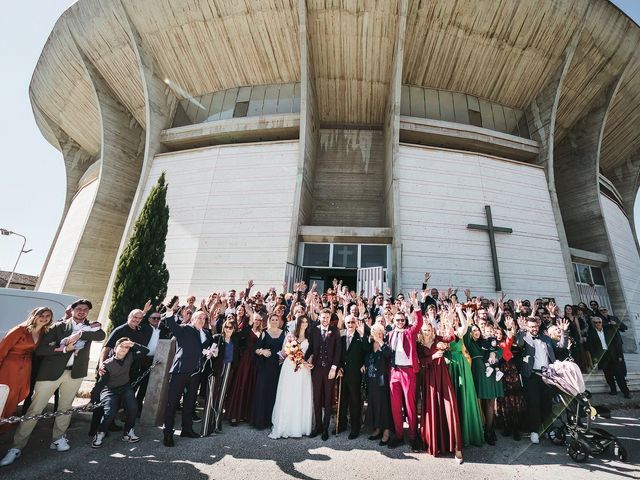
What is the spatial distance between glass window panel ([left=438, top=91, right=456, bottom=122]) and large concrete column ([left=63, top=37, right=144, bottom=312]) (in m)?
16.6

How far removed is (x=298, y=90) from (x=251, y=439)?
578 inches

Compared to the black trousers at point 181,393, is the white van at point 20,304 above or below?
above

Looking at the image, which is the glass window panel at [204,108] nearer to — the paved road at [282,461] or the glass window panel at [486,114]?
the glass window panel at [486,114]

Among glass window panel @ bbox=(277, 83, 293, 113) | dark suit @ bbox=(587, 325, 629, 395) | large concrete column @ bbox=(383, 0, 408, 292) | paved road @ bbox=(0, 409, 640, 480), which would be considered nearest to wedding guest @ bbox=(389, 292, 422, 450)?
paved road @ bbox=(0, 409, 640, 480)

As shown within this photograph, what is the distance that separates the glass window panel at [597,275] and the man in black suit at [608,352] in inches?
359

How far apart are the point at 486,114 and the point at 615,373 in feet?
42.1

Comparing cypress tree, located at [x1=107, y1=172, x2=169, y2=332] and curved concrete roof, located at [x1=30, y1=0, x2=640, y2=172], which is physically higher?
curved concrete roof, located at [x1=30, y1=0, x2=640, y2=172]

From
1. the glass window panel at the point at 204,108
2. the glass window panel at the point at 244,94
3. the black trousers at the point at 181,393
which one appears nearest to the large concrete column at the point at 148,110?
the glass window panel at the point at 204,108

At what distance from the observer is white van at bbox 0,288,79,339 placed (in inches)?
181

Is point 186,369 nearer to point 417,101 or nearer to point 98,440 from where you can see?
point 98,440

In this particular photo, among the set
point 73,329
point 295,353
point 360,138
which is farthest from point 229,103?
point 295,353

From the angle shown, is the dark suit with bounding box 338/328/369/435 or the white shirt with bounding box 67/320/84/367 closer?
the white shirt with bounding box 67/320/84/367

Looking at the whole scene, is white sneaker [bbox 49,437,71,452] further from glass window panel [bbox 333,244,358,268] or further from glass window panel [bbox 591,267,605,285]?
glass window panel [bbox 591,267,605,285]

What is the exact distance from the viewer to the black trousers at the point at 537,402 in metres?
4.12
